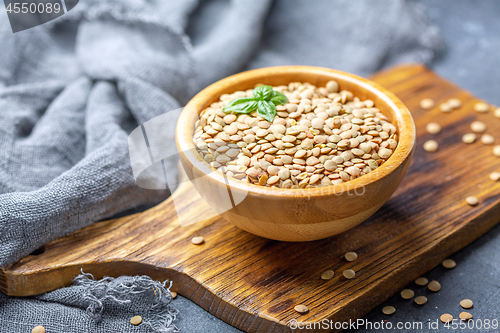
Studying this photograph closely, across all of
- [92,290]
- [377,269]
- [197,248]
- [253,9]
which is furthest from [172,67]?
[377,269]

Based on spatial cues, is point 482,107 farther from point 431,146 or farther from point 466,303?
point 466,303

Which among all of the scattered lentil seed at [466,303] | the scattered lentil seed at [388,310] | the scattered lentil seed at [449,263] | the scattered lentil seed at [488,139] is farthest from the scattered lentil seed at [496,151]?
the scattered lentil seed at [388,310]

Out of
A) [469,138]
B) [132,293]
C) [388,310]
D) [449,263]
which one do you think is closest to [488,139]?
[469,138]

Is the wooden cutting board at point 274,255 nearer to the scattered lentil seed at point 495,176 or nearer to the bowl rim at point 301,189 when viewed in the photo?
the scattered lentil seed at point 495,176

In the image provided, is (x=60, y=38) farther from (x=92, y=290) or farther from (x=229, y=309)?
(x=229, y=309)

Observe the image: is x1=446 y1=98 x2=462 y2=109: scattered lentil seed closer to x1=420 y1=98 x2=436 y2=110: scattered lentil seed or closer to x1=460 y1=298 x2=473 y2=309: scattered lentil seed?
x1=420 y1=98 x2=436 y2=110: scattered lentil seed

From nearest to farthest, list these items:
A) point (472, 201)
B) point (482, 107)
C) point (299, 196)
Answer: point (299, 196)
point (472, 201)
point (482, 107)

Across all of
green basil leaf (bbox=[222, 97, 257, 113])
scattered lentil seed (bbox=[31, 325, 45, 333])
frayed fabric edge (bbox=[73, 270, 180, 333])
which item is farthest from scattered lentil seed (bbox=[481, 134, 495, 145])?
scattered lentil seed (bbox=[31, 325, 45, 333])
